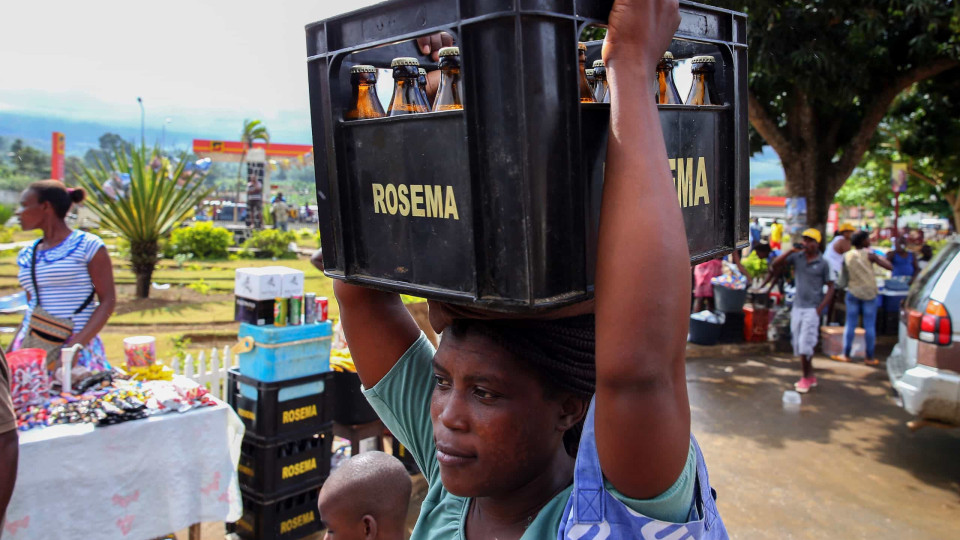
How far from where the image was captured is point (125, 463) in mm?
3471

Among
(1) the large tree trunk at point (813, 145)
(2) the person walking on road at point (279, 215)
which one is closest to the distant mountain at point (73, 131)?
(2) the person walking on road at point (279, 215)

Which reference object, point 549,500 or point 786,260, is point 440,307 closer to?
point 549,500

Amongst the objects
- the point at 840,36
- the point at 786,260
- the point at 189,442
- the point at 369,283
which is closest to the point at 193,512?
the point at 189,442

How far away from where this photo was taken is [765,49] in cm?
832

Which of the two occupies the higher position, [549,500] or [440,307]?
[440,307]

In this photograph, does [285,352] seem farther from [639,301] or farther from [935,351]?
[935,351]

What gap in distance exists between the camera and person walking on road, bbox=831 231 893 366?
8695 mm

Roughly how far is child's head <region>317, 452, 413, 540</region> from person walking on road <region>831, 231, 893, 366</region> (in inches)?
316

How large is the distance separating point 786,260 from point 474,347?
8174mm

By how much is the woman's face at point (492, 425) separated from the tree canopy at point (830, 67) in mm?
7104

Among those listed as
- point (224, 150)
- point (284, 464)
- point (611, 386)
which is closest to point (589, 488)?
point (611, 386)

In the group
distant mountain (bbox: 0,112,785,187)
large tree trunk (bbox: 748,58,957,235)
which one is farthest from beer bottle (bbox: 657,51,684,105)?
distant mountain (bbox: 0,112,785,187)

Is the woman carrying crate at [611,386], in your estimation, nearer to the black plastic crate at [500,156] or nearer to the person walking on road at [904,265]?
the black plastic crate at [500,156]

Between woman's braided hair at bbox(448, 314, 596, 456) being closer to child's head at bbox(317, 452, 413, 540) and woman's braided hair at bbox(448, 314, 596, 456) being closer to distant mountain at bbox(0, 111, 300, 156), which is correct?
child's head at bbox(317, 452, 413, 540)
